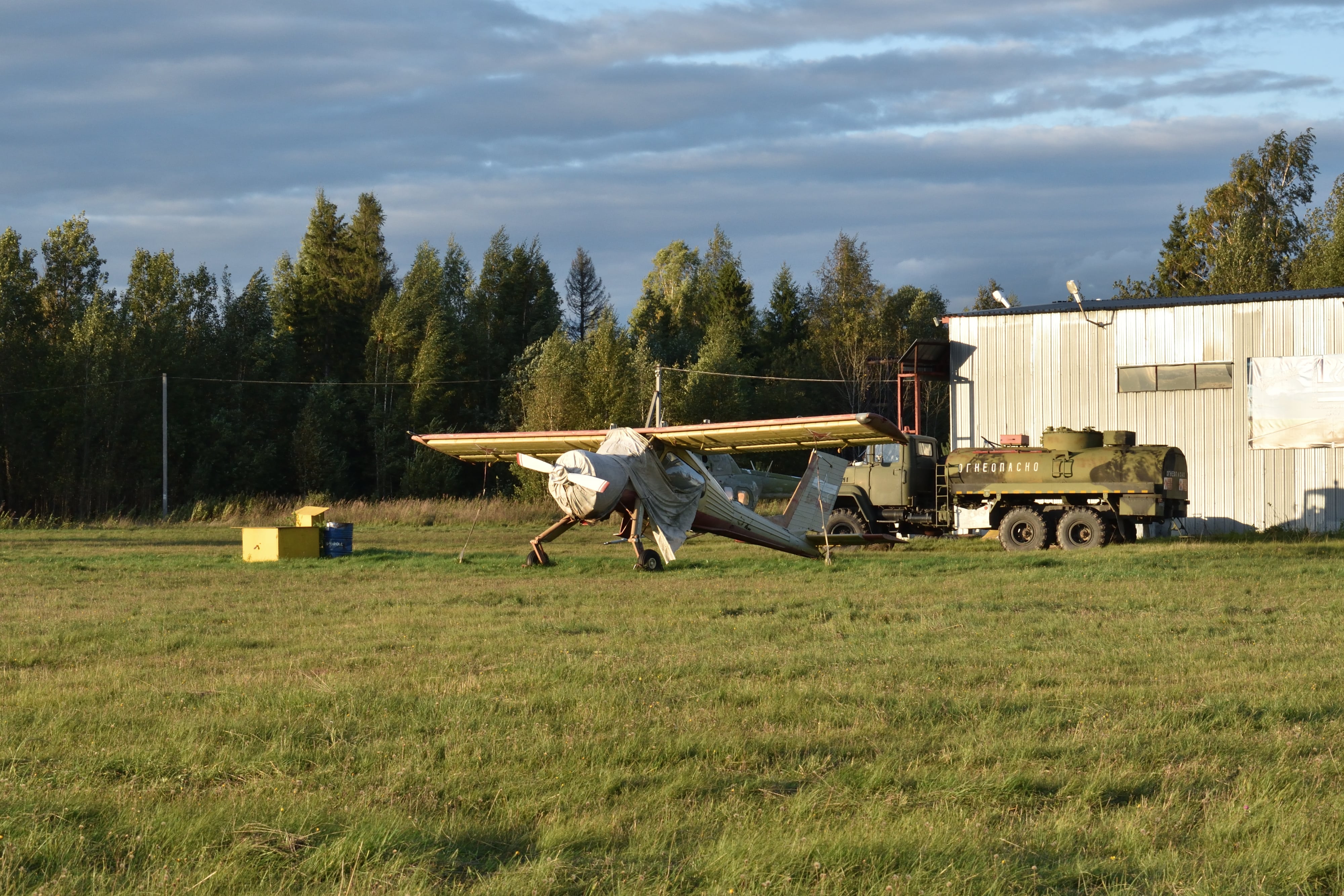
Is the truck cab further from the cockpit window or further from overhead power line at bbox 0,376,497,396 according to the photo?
overhead power line at bbox 0,376,497,396

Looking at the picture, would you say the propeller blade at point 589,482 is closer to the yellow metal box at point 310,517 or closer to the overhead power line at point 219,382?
the yellow metal box at point 310,517

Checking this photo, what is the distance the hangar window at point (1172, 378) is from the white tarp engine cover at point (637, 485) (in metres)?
11.6

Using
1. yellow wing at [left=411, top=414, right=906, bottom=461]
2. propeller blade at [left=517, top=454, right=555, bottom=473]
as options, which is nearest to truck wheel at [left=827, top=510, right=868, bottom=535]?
yellow wing at [left=411, top=414, right=906, bottom=461]

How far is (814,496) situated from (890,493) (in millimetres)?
3586

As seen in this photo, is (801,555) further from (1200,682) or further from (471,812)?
(471,812)

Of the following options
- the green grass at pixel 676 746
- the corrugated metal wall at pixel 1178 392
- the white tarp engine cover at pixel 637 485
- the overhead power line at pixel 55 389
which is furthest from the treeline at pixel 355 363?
the green grass at pixel 676 746

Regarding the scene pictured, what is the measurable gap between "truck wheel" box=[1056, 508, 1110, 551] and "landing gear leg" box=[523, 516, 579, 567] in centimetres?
898

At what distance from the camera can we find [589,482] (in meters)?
17.6

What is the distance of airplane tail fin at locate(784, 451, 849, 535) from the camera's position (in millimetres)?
21078

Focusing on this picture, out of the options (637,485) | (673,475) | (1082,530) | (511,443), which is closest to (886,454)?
(1082,530)

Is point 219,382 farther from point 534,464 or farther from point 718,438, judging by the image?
point 718,438

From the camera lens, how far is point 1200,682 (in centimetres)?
804

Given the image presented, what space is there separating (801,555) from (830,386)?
138 ft

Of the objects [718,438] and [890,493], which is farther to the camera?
[890,493]
